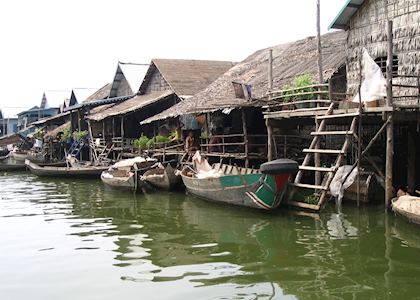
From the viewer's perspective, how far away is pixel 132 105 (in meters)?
22.9

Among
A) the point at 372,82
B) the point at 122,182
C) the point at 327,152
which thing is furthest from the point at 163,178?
the point at 372,82

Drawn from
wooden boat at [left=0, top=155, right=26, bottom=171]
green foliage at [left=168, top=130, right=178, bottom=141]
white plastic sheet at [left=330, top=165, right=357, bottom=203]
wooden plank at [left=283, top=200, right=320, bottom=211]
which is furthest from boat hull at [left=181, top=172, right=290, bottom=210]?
wooden boat at [left=0, top=155, right=26, bottom=171]

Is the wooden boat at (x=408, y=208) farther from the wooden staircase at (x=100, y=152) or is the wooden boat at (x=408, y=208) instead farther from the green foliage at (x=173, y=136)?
the wooden staircase at (x=100, y=152)

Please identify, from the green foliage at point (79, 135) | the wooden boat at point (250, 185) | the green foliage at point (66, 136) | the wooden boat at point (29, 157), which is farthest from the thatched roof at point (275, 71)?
the wooden boat at point (29, 157)

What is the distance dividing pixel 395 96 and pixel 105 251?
8.08 metres

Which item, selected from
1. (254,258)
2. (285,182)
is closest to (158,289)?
(254,258)

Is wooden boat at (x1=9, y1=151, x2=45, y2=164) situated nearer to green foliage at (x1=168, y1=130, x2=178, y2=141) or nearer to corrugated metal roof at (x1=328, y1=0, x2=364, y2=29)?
green foliage at (x1=168, y1=130, x2=178, y2=141)

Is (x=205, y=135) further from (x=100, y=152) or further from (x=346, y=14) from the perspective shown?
(x=100, y=152)

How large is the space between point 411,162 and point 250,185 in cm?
438

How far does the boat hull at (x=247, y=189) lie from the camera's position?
403 inches

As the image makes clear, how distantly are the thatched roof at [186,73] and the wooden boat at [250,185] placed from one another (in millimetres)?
9075

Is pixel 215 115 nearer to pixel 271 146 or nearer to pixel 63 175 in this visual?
pixel 271 146

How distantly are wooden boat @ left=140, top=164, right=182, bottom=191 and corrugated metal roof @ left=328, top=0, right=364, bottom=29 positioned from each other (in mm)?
6795

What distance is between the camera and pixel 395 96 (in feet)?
38.3
